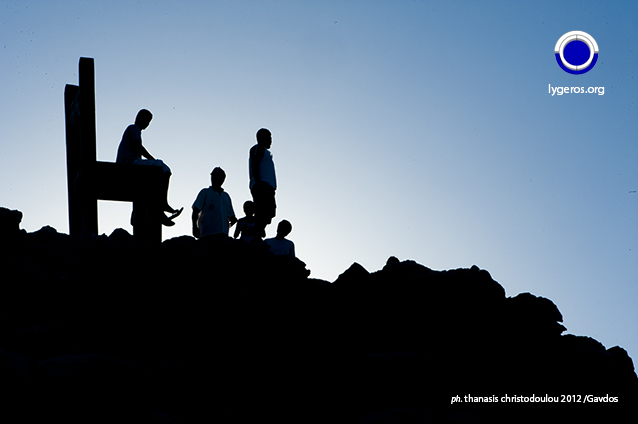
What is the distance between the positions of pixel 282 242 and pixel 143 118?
3.26 meters

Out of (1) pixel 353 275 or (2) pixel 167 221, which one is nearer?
(1) pixel 353 275

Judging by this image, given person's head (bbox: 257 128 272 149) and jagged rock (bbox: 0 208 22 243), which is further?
person's head (bbox: 257 128 272 149)

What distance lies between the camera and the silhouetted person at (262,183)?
537 inches

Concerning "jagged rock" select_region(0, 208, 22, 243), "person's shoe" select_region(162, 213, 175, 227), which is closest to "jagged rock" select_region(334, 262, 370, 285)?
"person's shoe" select_region(162, 213, 175, 227)

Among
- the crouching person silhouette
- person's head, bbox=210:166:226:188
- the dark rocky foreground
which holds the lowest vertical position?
the dark rocky foreground

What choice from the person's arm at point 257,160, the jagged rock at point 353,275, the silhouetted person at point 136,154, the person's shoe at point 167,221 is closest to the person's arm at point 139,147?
the silhouetted person at point 136,154

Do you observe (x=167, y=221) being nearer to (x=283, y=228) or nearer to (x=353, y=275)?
(x=283, y=228)

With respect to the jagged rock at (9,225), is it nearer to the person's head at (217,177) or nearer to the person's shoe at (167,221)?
the person's shoe at (167,221)

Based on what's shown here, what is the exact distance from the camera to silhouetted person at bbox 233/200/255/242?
1418 centimetres

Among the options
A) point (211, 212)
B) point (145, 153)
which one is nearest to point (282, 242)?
point (211, 212)

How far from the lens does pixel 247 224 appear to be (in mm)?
14289

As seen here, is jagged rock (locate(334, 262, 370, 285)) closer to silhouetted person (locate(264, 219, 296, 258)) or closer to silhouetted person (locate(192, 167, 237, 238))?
silhouetted person (locate(264, 219, 296, 258))

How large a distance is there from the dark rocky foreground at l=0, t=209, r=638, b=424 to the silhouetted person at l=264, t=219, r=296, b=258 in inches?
50.4

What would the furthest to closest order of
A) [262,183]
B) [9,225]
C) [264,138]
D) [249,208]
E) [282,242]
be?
1. [249,208]
2. [264,138]
3. [262,183]
4. [282,242]
5. [9,225]
